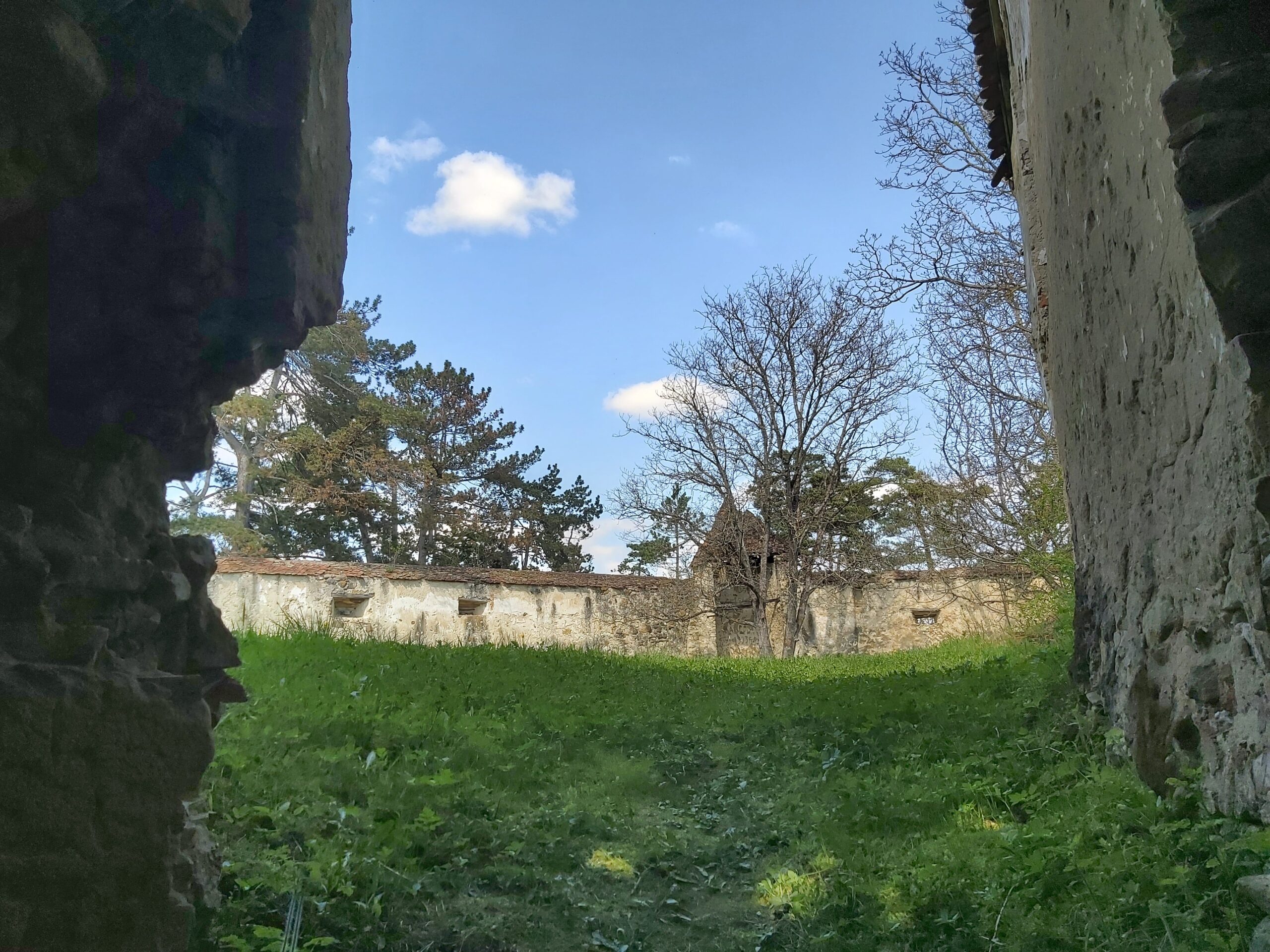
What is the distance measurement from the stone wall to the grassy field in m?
11.3

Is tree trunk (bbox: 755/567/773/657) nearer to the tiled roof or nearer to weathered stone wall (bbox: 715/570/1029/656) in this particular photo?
weathered stone wall (bbox: 715/570/1029/656)

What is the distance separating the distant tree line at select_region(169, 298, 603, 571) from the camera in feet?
94.6

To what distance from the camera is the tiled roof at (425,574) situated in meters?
17.1

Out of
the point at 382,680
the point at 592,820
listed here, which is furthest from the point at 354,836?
the point at 382,680

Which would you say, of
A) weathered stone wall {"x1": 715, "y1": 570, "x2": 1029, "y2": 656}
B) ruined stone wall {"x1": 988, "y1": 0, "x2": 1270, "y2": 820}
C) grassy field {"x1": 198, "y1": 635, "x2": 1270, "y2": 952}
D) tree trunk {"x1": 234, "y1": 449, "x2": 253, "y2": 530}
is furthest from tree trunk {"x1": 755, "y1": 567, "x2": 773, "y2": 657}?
Answer: tree trunk {"x1": 234, "y1": 449, "x2": 253, "y2": 530}

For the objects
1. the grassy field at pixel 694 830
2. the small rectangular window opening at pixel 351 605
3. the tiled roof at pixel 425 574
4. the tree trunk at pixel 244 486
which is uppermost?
the tree trunk at pixel 244 486

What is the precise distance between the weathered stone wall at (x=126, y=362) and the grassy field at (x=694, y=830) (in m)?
0.75

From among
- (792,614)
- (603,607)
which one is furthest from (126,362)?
(603,607)

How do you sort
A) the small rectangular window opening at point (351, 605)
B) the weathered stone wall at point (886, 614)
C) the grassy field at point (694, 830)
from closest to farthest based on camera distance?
the grassy field at point (694, 830) → the small rectangular window opening at point (351, 605) → the weathered stone wall at point (886, 614)

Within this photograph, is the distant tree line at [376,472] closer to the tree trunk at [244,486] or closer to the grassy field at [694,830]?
the tree trunk at [244,486]

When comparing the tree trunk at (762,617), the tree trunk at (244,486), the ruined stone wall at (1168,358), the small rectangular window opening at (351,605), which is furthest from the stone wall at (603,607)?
the ruined stone wall at (1168,358)

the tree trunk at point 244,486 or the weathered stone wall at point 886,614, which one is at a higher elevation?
the tree trunk at point 244,486

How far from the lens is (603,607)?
20.6m

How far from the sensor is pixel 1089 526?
546 cm
